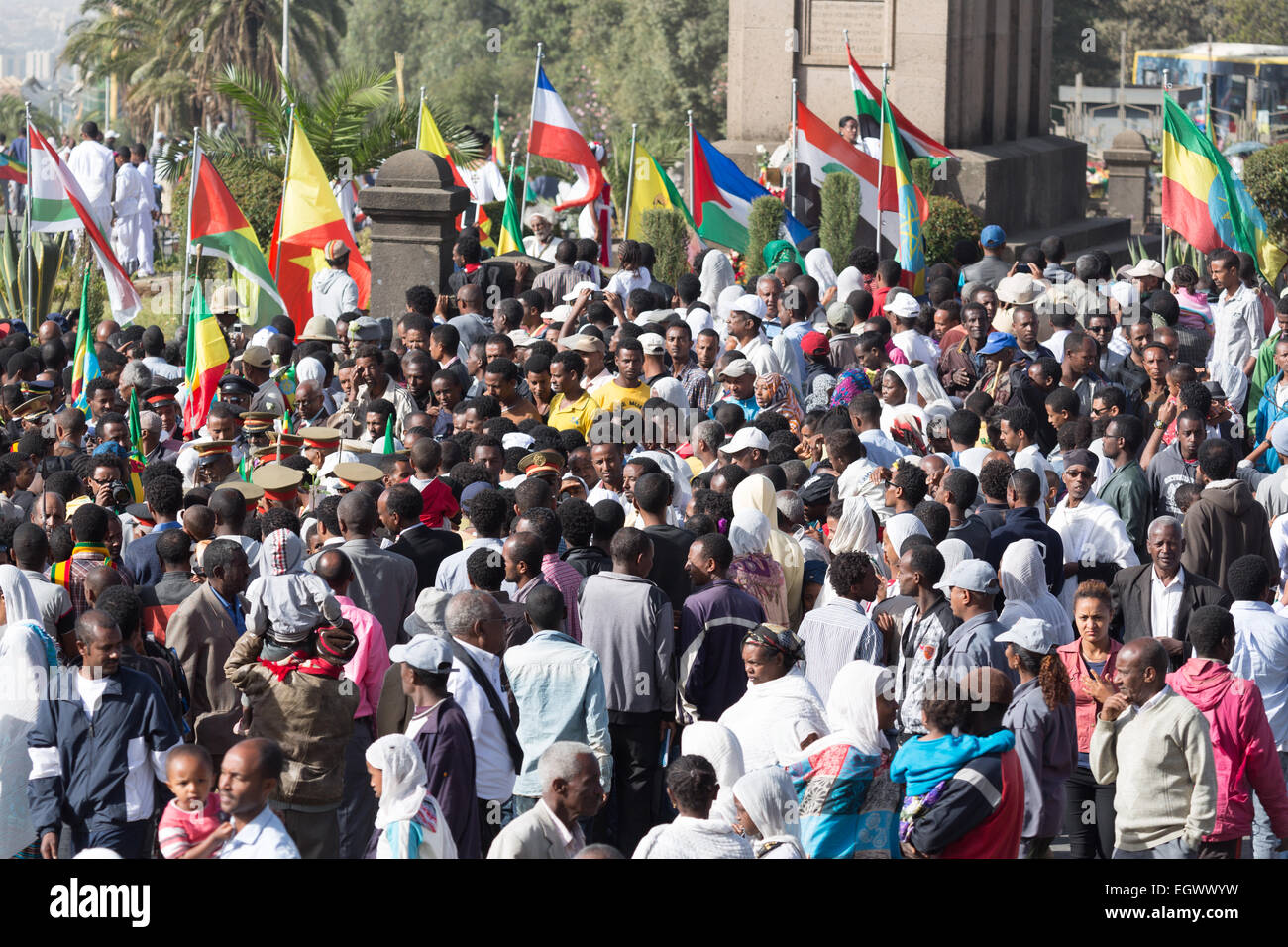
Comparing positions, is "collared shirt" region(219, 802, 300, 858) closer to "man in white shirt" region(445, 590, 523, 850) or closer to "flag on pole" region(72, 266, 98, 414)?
"man in white shirt" region(445, 590, 523, 850)

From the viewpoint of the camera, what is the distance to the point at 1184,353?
12.6 meters

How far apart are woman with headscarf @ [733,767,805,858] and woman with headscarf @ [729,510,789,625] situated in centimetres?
214

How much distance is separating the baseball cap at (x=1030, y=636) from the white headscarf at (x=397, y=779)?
229cm

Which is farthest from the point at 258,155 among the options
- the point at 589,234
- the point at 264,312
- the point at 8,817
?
the point at 8,817

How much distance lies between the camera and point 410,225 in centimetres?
1570

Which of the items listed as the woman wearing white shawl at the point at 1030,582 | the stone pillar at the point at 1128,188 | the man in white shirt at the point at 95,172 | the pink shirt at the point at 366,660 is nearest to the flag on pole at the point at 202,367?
the pink shirt at the point at 366,660

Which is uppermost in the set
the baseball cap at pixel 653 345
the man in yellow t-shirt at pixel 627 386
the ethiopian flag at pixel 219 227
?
the ethiopian flag at pixel 219 227

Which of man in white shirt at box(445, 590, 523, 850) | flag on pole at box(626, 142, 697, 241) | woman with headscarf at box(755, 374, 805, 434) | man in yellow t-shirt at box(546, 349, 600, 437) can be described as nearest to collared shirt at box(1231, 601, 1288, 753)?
man in white shirt at box(445, 590, 523, 850)

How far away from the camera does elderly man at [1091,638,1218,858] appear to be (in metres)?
6.34

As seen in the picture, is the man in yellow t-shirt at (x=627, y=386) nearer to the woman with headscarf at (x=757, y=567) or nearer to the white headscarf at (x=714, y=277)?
the woman with headscarf at (x=757, y=567)

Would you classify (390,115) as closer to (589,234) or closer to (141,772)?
(589,234)

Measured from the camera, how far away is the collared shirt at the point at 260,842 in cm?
532

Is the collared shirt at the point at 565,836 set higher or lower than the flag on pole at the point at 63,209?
lower

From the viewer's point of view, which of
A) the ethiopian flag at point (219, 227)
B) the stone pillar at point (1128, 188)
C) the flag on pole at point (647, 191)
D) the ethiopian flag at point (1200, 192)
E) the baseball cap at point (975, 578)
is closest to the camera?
the baseball cap at point (975, 578)
